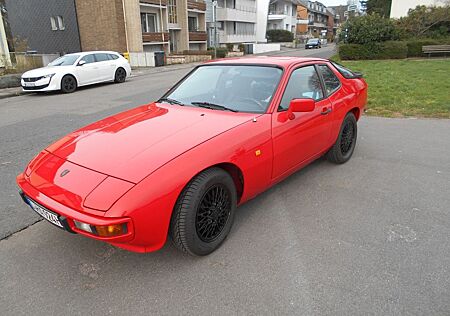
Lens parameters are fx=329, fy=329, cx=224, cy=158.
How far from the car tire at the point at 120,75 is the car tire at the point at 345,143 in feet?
40.7

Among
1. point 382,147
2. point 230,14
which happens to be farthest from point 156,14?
point 382,147

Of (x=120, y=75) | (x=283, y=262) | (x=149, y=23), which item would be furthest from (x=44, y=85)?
(x=149, y=23)

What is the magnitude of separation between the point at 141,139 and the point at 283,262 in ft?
4.98

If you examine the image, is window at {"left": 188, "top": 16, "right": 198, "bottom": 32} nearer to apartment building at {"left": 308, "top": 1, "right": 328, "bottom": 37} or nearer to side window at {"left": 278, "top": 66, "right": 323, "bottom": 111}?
side window at {"left": 278, "top": 66, "right": 323, "bottom": 111}

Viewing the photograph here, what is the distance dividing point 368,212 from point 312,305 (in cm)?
152

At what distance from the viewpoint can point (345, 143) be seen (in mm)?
4641

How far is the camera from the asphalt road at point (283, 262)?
222 centimetres

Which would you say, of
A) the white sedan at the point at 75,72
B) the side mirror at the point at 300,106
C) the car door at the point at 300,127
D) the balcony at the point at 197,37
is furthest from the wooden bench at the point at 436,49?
the side mirror at the point at 300,106

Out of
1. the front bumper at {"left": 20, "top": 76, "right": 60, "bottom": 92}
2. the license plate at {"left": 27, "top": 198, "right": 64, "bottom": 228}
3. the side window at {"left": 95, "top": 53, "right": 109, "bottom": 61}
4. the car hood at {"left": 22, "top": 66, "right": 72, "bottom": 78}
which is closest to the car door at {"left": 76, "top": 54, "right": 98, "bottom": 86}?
the side window at {"left": 95, "top": 53, "right": 109, "bottom": 61}

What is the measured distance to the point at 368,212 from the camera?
3.36 metres

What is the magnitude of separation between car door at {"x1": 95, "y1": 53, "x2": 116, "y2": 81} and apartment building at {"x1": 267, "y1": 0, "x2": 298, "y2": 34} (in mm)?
58873

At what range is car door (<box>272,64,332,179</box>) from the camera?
3184mm

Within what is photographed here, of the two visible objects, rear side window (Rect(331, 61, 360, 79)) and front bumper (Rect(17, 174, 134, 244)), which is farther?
rear side window (Rect(331, 61, 360, 79))

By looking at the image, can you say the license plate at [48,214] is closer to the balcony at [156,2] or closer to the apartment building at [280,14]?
Answer: the balcony at [156,2]
